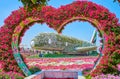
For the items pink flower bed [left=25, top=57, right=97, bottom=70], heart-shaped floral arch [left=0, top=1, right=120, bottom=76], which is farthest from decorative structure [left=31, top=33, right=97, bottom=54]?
heart-shaped floral arch [left=0, top=1, right=120, bottom=76]

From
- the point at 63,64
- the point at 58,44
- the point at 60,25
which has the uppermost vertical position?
the point at 58,44

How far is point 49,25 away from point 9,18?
5.05 ft

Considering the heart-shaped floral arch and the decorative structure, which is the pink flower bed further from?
the decorative structure

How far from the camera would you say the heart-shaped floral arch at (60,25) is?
10.8 m

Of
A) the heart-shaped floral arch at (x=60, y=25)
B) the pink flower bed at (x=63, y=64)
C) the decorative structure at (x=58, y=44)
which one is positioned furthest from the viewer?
the decorative structure at (x=58, y=44)

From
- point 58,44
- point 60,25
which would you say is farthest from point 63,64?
point 58,44

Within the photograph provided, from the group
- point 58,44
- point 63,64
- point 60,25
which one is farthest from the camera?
point 58,44

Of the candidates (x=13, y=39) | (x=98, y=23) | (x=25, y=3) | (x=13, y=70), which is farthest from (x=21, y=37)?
(x=25, y=3)

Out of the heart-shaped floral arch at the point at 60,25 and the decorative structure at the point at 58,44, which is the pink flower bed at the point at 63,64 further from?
the decorative structure at the point at 58,44

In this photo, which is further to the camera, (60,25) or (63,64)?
(63,64)

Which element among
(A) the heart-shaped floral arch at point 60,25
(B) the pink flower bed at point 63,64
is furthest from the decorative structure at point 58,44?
(A) the heart-shaped floral arch at point 60,25

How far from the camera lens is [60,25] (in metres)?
11.1

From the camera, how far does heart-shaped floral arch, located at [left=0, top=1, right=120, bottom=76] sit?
35.3ft

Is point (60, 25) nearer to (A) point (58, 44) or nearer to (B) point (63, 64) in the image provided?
(B) point (63, 64)
